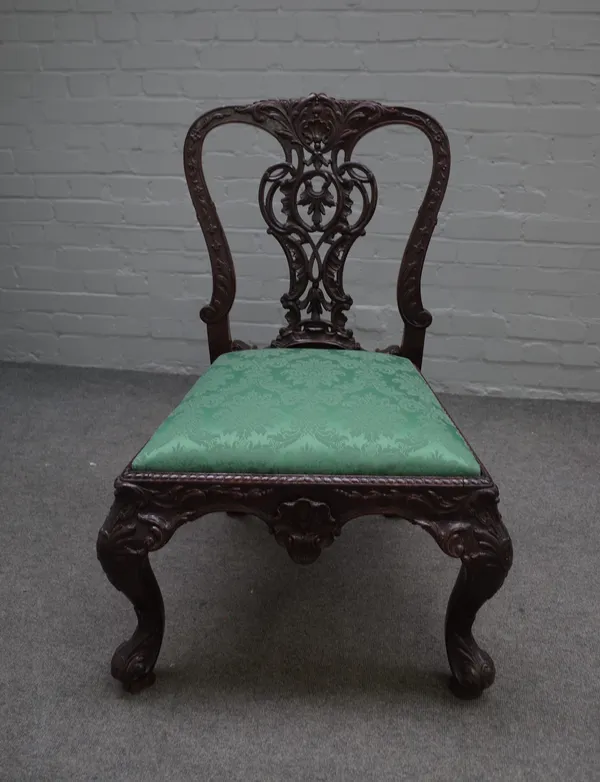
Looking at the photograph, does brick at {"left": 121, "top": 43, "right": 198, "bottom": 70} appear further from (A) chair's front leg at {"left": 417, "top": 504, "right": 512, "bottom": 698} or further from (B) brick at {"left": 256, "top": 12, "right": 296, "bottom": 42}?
(A) chair's front leg at {"left": 417, "top": 504, "right": 512, "bottom": 698}

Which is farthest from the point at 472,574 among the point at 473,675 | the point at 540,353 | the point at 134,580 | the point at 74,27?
the point at 74,27

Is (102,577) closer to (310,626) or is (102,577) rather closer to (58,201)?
(310,626)

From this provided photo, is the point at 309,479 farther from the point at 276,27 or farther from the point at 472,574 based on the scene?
the point at 276,27

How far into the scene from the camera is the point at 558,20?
2.17 metres

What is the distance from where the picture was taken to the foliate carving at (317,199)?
4.78 ft

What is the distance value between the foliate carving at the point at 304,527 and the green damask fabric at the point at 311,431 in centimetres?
6

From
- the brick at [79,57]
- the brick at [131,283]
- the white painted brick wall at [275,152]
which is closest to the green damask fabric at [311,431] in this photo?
the white painted brick wall at [275,152]

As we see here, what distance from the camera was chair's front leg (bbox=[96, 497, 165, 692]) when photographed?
1.09 meters

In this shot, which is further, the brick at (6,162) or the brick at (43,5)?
the brick at (6,162)

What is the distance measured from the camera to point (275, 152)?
94.0 inches

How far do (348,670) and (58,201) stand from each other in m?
2.12

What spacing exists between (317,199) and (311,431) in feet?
2.11

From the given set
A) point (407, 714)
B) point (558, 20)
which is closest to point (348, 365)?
point (407, 714)

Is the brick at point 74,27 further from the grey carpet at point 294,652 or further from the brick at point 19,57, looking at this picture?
the grey carpet at point 294,652
